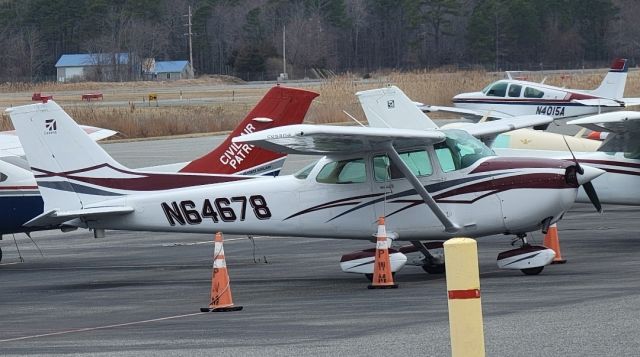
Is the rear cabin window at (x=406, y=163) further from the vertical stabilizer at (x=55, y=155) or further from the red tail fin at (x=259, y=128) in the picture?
the vertical stabilizer at (x=55, y=155)

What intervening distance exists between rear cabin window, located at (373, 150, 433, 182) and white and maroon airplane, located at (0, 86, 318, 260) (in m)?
2.90

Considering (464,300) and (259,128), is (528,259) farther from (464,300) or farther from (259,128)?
(464,300)

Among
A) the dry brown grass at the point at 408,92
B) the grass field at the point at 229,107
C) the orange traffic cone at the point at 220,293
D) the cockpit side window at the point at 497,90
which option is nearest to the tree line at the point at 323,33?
the grass field at the point at 229,107

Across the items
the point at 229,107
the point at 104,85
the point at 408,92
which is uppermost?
the point at 408,92

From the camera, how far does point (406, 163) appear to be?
14789 mm

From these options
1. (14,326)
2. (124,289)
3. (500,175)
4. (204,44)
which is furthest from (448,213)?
(204,44)

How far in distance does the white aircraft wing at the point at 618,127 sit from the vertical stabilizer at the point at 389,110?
2.93 m

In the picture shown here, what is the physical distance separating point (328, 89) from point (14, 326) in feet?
149

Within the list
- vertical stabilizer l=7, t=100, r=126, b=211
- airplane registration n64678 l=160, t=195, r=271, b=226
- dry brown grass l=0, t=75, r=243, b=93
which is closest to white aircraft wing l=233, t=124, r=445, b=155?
airplane registration n64678 l=160, t=195, r=271, b=226

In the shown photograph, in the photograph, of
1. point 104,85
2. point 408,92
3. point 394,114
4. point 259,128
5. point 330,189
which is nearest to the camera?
point 330,189

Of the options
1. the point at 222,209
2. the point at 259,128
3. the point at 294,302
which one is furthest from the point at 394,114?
the point at 294,302

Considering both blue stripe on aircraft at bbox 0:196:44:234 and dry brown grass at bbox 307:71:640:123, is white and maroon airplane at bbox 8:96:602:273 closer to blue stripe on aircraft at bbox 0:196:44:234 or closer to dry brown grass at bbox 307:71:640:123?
blue stripe on aircraft at bbox 0:196:44:234

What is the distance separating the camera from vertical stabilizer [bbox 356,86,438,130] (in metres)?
19.7

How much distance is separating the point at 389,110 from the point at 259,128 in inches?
123
